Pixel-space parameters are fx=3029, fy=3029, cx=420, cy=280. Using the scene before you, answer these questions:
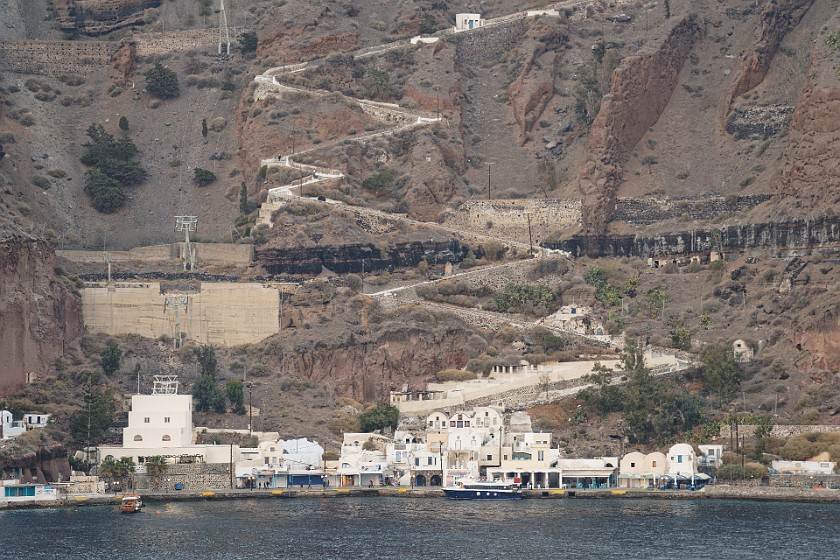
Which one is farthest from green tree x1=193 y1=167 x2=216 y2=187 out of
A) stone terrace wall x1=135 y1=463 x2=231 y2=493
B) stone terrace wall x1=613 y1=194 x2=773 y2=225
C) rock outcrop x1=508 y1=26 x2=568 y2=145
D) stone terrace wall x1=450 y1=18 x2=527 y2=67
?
stone terrace wall x1=135 y1=463 x2=231 y2=493

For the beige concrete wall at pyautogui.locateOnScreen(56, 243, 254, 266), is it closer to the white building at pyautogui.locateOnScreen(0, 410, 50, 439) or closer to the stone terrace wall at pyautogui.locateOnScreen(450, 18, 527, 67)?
the white building at pyautogui.locateOnScreen(0, 410, 50, 439)

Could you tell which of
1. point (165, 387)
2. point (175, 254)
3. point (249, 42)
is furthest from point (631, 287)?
point (249, 42)

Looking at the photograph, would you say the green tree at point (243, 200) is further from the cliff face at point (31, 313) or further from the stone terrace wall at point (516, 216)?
the cliff face at point (31, 313)

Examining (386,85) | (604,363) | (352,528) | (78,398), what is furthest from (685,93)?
(352,528)

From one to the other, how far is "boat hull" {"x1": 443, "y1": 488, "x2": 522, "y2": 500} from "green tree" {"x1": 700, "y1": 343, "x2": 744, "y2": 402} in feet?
46.6

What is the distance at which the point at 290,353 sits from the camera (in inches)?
6422

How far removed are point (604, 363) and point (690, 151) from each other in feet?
84.2

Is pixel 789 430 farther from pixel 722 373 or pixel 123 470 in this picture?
pixel 123 470

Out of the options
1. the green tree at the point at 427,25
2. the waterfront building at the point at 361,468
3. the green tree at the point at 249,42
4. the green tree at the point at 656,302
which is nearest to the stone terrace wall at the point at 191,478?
the waterfront building at the point at 361,468

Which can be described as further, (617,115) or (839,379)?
(617,115)

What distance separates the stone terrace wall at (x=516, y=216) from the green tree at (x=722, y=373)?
72.6 feet

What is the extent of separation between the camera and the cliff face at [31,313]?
157 metres

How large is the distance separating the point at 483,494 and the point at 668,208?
3513 cm

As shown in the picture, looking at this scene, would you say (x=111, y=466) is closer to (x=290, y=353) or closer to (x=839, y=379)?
(x=290, y=353)
